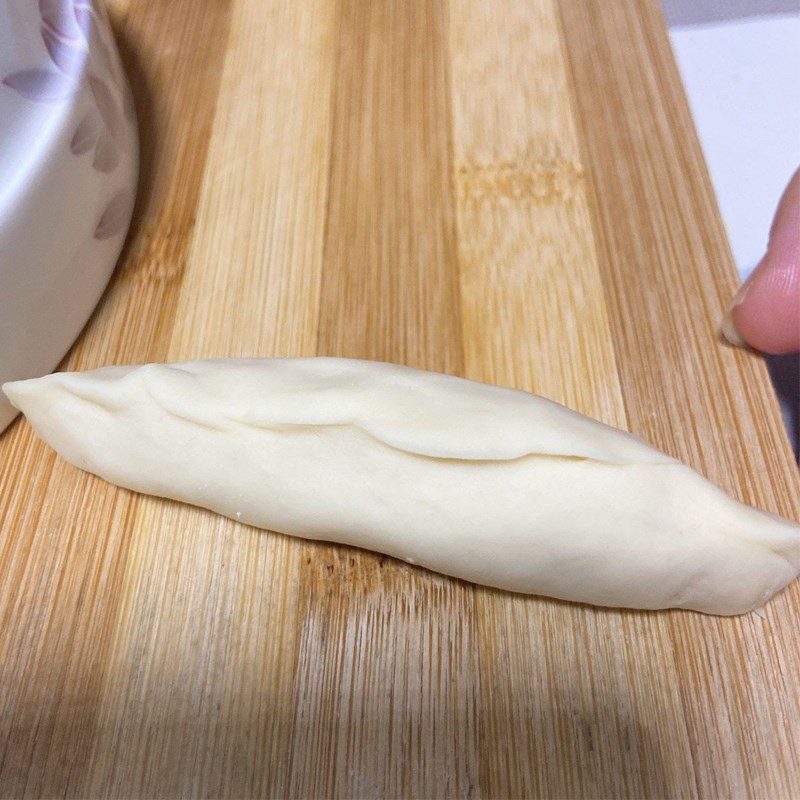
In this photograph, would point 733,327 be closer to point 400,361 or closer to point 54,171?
point 400,361

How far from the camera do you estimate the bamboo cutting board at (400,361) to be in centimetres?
74

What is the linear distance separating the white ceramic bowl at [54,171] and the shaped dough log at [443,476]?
12cm

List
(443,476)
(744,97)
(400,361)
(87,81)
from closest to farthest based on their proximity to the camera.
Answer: (443,476) < (87,81) < (400,361) < (744,97)

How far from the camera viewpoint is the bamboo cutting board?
2.43 ft

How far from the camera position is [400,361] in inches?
38.3

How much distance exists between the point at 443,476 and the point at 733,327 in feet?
1.74

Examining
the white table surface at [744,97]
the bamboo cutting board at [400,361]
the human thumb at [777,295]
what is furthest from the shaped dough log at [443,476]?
the white table surface at [744,97]

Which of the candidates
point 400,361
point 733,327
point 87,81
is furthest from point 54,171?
point 733,327

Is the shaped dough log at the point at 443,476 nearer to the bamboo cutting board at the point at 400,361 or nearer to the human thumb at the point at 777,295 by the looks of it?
the bamboo cutting board at the point at 400,361

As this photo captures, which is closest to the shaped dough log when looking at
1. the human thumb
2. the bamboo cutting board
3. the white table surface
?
the bamboo cutting board

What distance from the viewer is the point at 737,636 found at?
0.79m

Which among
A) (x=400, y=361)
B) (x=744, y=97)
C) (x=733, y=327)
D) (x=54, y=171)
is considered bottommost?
(x=744, y=97)

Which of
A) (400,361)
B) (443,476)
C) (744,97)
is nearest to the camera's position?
(443,476)

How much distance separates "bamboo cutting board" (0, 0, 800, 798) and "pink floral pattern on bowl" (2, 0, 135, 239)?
168 mm
